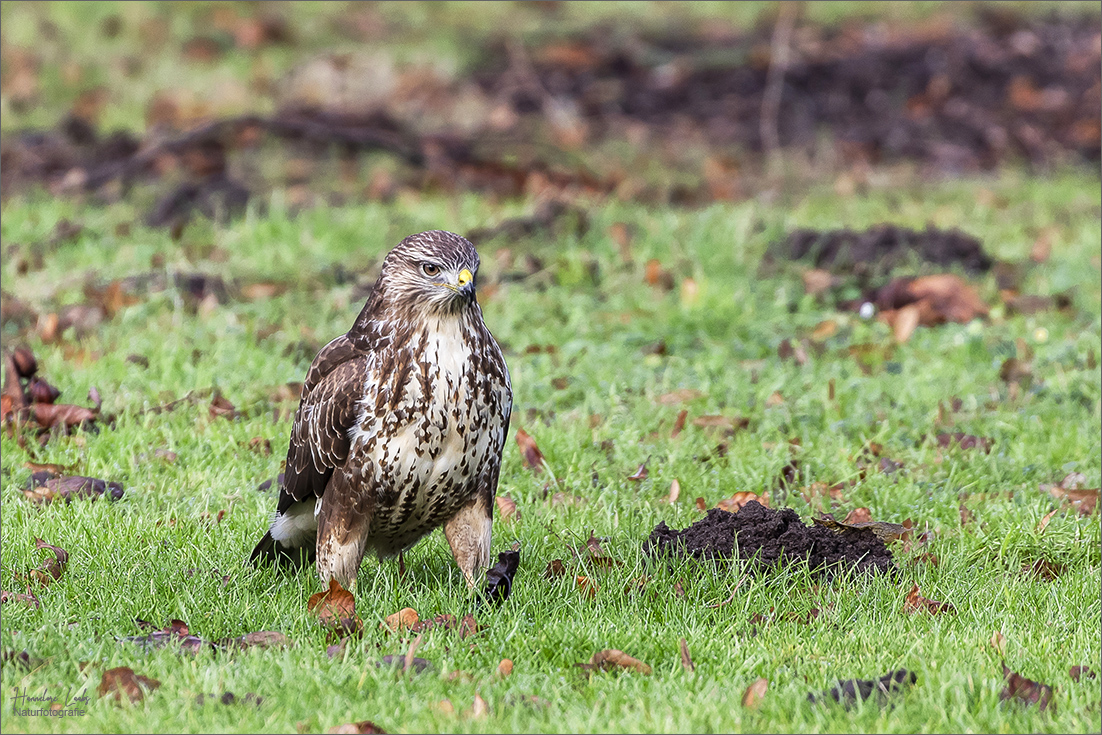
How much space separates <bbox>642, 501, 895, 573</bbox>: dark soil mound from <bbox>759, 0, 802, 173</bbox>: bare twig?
7.76 m

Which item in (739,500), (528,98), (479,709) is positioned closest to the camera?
(479,709)

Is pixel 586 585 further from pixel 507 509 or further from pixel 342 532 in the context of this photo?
pixel 507 509

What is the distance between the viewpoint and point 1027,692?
377 cm

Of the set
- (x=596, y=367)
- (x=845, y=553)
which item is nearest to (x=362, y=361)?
(x=845, y=553)

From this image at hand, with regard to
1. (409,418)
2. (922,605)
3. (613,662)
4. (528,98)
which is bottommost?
(922,605)

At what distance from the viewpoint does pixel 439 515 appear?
15.4ft

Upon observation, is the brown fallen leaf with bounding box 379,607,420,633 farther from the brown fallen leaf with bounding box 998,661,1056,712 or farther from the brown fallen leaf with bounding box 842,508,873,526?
the brown fallen leaf with bounding box 842,508,873,526

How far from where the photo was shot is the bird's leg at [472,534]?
4766 millimetres

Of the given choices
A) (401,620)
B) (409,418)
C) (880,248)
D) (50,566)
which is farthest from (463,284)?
(880,248)

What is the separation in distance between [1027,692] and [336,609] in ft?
6.85

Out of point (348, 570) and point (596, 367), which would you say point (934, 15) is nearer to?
point (596, 367)

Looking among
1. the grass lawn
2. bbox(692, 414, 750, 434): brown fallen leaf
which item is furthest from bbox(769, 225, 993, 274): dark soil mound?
bbox(692, 414, 750, 434): brown fallen leaf

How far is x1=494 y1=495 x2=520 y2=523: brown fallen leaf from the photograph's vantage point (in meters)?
5.53

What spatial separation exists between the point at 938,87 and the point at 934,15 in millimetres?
2518
